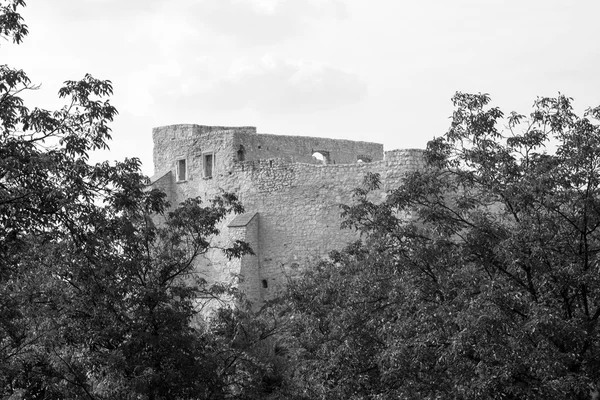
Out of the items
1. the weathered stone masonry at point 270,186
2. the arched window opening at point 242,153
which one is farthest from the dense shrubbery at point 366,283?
the arched window opening at point 242,153

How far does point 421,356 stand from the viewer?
1588cm

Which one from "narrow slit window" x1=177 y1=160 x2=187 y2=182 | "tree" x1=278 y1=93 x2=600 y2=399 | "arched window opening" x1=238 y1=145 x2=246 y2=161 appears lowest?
"tree" x1=278 y1=93 x2=600 y2=399

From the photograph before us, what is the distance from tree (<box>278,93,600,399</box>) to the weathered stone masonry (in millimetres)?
13172

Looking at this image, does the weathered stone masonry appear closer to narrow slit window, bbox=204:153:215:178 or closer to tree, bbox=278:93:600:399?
narrow slit window, bbox=204:153:215:178

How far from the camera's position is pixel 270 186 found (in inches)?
1367

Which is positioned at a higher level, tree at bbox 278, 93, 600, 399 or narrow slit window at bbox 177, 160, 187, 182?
narrow slit window at bbox 177, 160, 187, 182

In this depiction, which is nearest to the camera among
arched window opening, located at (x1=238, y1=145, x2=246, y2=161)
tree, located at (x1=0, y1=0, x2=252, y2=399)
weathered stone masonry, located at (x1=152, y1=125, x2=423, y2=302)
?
tree, located at (x1=0, y1=0, x2=252, y2=399)

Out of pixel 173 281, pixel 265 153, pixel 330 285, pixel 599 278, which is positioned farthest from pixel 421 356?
pixel 265 153

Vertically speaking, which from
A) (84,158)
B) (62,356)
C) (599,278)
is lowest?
(62,356)

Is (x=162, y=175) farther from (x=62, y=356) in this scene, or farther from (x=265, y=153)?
(x=62, y=356)

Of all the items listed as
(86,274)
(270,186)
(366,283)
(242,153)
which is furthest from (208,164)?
(86,274)

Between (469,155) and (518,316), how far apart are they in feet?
10.6

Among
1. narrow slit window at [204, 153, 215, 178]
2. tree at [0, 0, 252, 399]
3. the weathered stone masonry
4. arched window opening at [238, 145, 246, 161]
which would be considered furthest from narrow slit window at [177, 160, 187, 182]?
tree at [0, 0, 252, 399]

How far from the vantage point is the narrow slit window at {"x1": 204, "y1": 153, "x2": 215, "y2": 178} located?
120 feet
